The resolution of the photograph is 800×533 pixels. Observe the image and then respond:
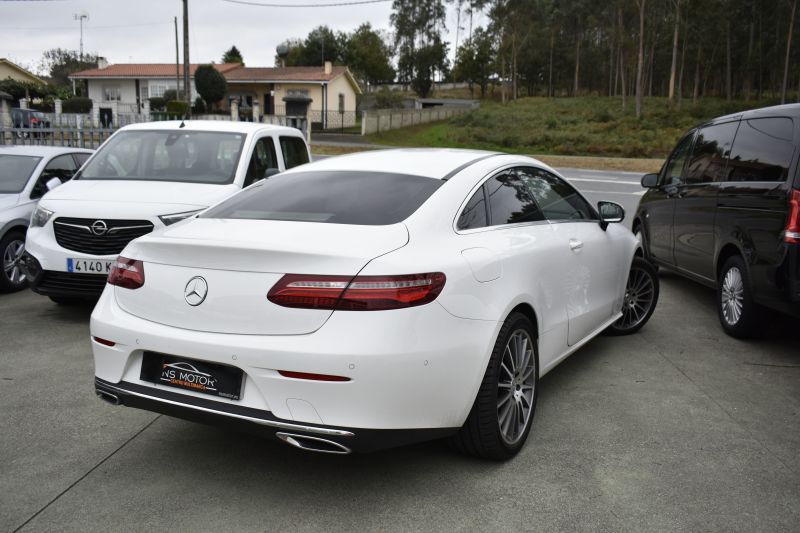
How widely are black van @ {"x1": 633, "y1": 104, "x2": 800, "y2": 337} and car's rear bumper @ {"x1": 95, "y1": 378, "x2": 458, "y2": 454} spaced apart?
3.50 m

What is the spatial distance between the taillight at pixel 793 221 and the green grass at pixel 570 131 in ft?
103

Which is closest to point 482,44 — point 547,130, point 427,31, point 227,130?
point 427,31

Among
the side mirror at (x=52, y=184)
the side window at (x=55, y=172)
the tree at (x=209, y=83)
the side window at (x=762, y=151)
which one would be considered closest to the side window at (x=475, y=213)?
the side window at (x=762, y=151)

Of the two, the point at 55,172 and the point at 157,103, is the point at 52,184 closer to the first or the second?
the point at 55,172

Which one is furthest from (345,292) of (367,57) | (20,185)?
(367,57)

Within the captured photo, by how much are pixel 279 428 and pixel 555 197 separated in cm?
276

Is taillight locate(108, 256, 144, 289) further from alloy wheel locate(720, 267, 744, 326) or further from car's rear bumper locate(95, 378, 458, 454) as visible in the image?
alloy wheel locate(720, 267, 744, 326)

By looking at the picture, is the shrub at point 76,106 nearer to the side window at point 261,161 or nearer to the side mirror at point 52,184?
the side mirror at point 52,184

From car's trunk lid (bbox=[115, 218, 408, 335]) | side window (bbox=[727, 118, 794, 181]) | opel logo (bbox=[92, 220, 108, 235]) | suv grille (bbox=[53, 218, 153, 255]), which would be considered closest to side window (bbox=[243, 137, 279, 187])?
suv grille (bbox=[53, 218, 153, 255])

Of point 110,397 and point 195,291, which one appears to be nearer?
point 195,291

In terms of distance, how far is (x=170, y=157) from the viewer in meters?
7.73

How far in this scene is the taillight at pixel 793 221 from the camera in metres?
5.36

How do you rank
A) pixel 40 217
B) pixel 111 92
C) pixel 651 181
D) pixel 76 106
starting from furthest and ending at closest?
pixel 111 92, pixel 76 106, pixel 651 181, pixel 40 217

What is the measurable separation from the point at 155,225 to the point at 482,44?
9029cm
